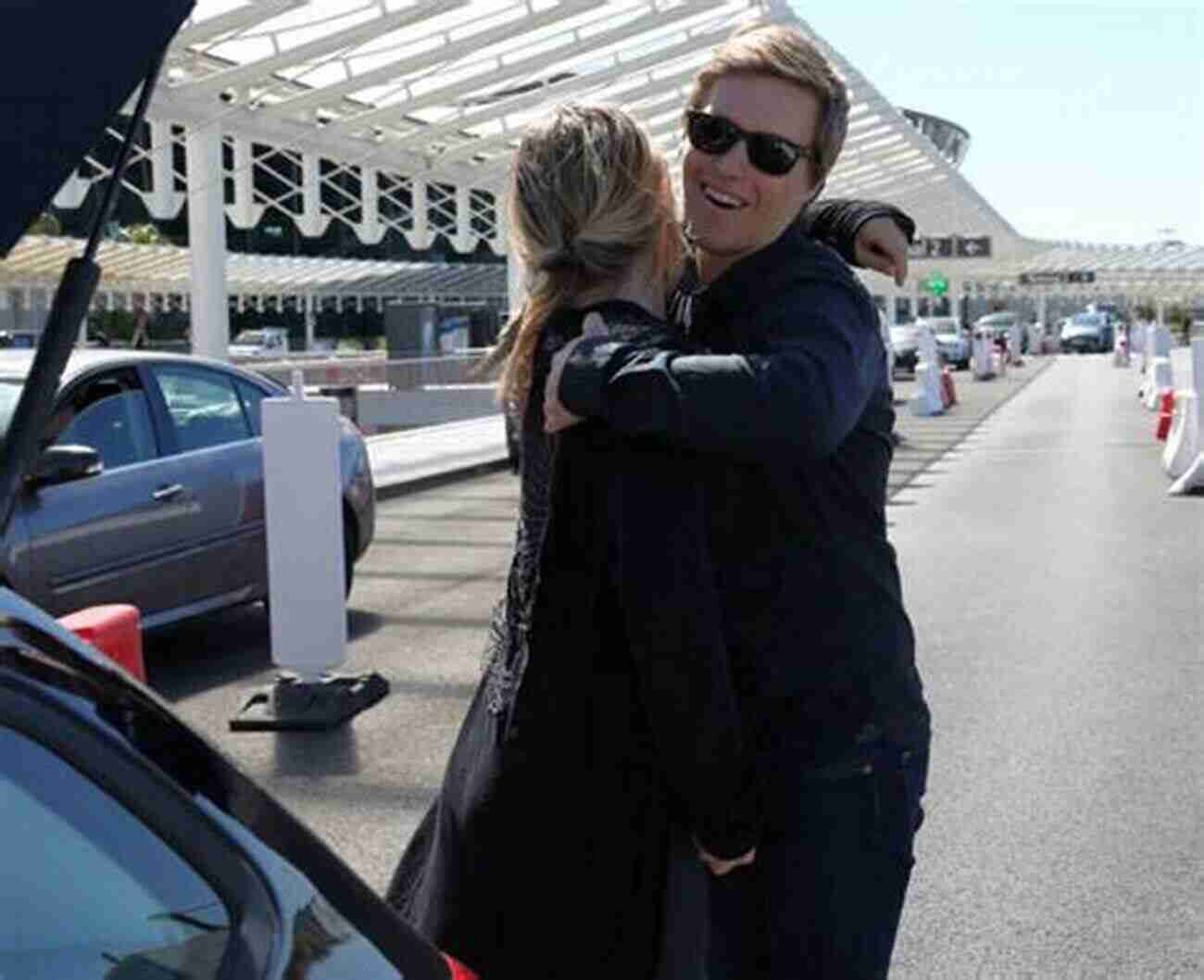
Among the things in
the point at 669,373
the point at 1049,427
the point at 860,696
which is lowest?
the point at 1049,427

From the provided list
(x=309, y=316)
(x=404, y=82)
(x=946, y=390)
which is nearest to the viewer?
(x=404, y=82)

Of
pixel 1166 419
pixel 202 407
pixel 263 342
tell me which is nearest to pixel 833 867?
pixel 202 407

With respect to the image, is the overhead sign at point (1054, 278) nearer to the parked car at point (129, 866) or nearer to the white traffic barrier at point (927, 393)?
the white traffic barrier at point (927, 393)

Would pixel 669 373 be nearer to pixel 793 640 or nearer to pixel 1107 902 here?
pixel 793 640

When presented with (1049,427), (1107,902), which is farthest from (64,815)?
(1049,427)

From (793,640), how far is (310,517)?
5.67 meters

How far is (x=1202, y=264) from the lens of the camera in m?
88.8

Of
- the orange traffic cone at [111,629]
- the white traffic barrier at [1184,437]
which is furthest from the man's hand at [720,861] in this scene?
the white traffic barrier at [1184,437]

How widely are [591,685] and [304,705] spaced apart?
18.6 ft

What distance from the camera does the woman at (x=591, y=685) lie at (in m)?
2.38

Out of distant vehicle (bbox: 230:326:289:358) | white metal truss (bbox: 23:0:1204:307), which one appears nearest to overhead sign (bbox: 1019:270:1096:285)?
distant vehicle (bbox: 230:326:289:358)

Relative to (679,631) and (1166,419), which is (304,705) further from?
(1166,419)

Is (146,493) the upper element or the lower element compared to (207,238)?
lower

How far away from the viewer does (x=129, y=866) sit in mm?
1737
